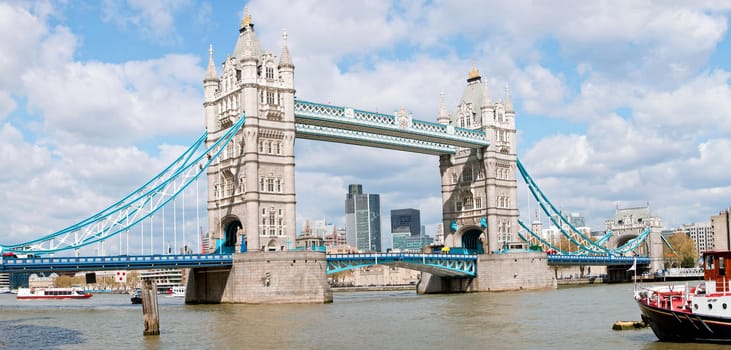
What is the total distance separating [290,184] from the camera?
7550 cm

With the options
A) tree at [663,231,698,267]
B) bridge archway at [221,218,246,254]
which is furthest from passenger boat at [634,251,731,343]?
tree at [663,231,698,267]

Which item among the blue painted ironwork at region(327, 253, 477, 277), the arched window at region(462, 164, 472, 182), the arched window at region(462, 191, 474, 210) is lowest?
the blue painted ironwork at region(327, 253, 477, 277)

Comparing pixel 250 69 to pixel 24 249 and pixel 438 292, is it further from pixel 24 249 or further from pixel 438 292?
pixel 438 292

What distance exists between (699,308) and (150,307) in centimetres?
2580

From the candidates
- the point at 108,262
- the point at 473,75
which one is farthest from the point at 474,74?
the point at 108,262

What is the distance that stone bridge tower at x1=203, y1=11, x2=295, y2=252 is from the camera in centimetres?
7325

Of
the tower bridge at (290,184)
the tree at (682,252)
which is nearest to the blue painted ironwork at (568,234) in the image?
the tower bridge at (290,184)

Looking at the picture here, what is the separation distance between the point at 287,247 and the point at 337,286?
88776mm

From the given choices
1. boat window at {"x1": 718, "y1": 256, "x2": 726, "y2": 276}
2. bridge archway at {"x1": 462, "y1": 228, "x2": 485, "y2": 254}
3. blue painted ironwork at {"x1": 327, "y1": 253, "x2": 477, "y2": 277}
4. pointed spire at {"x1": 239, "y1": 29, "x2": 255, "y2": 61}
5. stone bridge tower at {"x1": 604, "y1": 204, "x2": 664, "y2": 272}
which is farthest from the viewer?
stone bridge tower at {"x1": 604, "y1": 204, "x2": 664, "y2": 272}

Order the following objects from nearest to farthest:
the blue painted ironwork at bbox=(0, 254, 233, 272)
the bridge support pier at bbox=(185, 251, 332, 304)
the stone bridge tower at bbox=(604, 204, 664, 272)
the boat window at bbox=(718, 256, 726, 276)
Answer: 1. the boat window at bbox=(718, 256, 726, 276)
2. the blue painted ironwork at bbox=(0, 254, 233, 272)
3. the bridge support pier at bbox=(185, 251, 332, 304)
4. the stone bridge tower at bbox=(604, 204, 664, 272)

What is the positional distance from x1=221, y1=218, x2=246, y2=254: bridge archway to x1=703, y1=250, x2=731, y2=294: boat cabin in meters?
49.6

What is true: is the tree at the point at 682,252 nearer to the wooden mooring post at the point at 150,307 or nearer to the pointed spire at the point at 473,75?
the pointed spire at the point at 473,75

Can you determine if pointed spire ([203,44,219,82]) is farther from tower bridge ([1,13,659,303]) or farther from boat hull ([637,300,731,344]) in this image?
boat hull ([637,300,731,344])

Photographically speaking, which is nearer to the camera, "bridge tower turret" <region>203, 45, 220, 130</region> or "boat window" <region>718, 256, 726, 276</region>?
"boat window" <region>718, 256, 726, 276</region>
